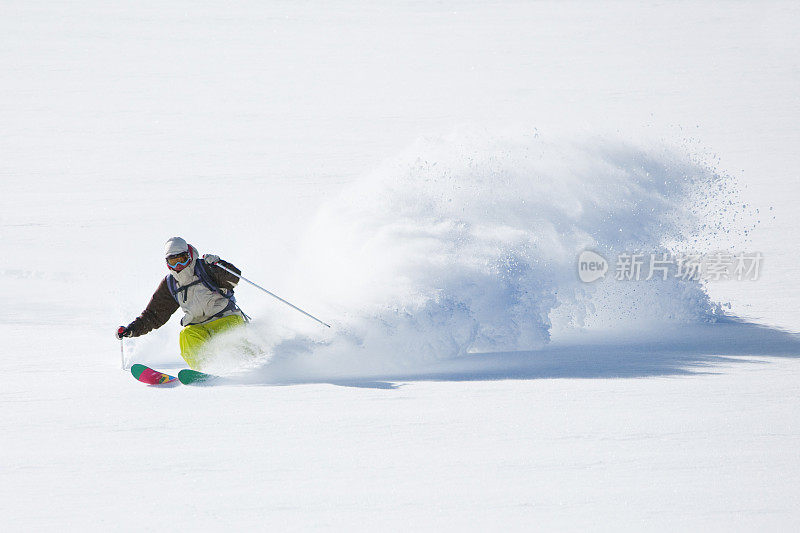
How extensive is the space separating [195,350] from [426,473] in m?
2.82

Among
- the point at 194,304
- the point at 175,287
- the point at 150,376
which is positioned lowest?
the point at 150,376

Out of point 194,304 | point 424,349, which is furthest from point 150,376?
point 424,349

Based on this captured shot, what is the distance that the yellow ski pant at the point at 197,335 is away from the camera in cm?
711

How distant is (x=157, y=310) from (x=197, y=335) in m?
0.39

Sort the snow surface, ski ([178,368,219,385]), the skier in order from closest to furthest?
the snow surface → ski ([178,368,219,385]) → the skier

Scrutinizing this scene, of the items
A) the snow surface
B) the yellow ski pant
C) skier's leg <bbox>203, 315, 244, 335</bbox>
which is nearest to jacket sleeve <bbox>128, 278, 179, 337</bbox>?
the yellow ski pant

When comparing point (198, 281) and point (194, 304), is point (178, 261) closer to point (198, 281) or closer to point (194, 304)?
point (198, 281)

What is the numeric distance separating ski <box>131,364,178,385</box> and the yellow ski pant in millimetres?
201

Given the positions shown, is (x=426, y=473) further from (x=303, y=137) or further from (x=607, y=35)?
(x=607, y=35)

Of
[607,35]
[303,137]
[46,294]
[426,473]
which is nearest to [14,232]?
[46,294]

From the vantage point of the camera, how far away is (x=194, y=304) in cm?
717

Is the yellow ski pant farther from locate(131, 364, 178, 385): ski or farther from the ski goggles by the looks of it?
the ski goggles

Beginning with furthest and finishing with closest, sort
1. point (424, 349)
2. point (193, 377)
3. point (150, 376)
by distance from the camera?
point (424, 349) < point (150, 376) < point (193, 377)

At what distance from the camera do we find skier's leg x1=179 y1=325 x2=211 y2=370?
23.3ft
